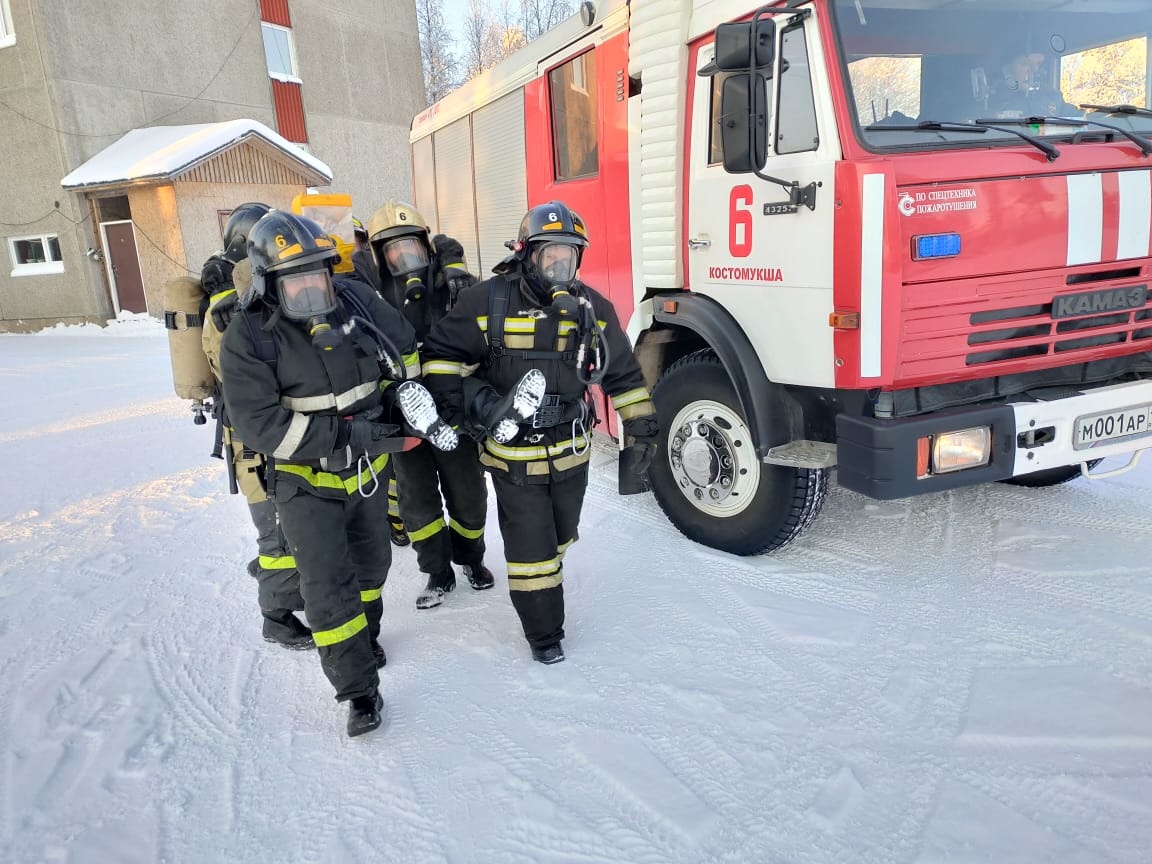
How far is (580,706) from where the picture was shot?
2.96 metres

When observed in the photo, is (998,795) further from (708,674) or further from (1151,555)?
(1151,555)

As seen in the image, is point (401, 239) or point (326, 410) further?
point (401, 239)

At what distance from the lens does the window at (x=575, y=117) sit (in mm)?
4789

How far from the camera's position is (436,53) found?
34.9m

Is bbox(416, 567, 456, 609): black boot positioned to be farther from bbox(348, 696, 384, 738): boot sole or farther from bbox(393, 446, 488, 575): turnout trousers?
bbox(348, 696, 384, 738): boot sole

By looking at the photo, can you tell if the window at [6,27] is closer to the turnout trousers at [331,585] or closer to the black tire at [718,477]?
the black tire at [718,477]

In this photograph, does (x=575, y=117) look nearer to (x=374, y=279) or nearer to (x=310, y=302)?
(x=374, y=279)

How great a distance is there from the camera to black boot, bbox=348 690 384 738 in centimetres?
285

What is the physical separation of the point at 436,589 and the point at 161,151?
14938 millimetres

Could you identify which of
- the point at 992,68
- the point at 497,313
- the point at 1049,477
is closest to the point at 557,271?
the point at 497,313

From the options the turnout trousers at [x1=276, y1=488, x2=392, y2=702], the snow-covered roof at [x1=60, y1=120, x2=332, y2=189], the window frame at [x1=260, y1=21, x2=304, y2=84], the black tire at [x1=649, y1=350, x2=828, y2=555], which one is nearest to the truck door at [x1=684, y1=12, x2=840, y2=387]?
the black tire at [x1=649, y1=350, x2=828, y2=555]

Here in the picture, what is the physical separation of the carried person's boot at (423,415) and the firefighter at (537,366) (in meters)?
0.20

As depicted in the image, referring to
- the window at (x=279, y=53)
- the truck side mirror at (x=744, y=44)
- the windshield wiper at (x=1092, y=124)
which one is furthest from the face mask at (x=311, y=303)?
the window at (x=279, y=53)

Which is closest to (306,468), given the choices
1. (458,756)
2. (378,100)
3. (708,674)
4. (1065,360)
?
(458,756)
